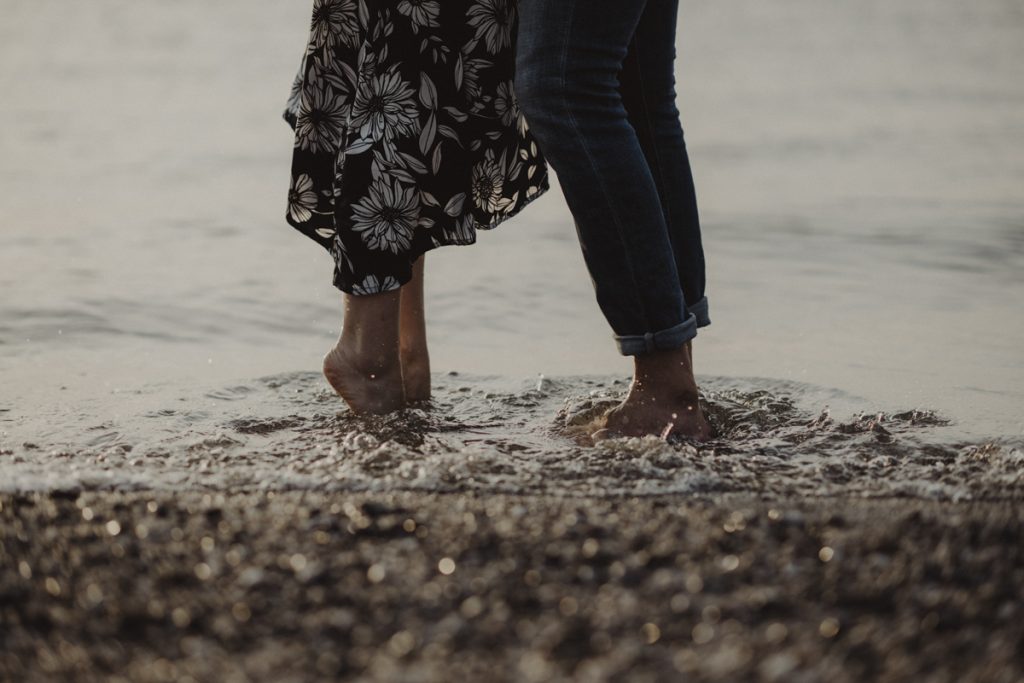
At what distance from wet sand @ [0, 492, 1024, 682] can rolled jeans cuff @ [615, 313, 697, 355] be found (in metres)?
0.57

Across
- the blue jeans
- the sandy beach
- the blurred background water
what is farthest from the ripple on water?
the blue jeans

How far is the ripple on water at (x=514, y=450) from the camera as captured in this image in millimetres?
1885

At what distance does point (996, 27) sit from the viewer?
39.8 ft

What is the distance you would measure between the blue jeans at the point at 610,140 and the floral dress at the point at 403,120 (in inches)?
9.3

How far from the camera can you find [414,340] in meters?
2.58

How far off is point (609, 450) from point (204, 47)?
991 cm

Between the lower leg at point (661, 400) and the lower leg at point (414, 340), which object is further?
the lower leg at point (414, 340)

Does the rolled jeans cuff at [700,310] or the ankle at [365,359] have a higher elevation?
the rolled jeans cuff at [700,310]

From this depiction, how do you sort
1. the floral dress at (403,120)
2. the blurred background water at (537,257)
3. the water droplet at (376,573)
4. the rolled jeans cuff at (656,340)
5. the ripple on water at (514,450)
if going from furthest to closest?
the blurred background water at (537,257), the floral dress at (403,120), the rolled jeans cuff at (656,340), the ripple on water at (514,450), the water droplet at (376,573)

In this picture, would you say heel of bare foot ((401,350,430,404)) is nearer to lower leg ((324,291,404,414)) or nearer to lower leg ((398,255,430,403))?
lower leg ((398,255,430,403))

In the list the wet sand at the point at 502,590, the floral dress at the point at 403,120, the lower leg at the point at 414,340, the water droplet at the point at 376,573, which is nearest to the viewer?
the wet sand at the point at 502,590

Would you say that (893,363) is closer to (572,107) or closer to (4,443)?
(572,107)

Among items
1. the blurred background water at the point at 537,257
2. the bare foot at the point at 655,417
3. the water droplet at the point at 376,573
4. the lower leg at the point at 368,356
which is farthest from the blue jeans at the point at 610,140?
the water droplet at the point at 376,573

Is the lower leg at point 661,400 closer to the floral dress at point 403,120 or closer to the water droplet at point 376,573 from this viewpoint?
the floral dress at point 403,120
